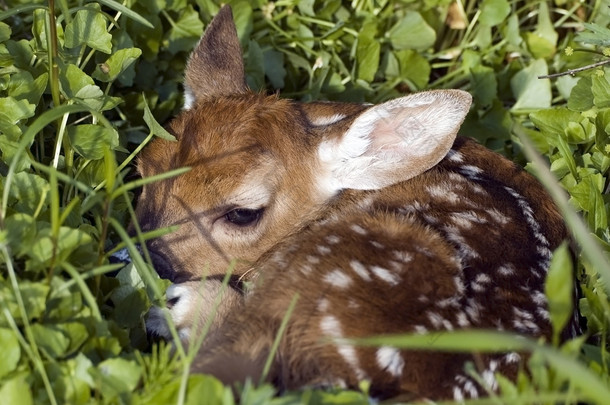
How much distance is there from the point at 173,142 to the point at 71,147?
1.21 feet

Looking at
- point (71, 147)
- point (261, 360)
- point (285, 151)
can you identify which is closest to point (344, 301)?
point (261, 360)

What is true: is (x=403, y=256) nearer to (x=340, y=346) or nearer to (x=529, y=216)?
(x=340, y=346)

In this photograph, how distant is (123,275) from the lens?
2.93 metres

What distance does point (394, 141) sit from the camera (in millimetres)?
3465

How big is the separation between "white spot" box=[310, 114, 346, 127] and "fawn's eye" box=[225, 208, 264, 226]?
1.49ft

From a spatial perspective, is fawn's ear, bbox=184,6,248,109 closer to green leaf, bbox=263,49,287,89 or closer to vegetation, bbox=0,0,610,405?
vegetation, bbox=0,0,610,405

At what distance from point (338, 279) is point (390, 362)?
33 cm

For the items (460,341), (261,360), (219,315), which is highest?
(460,341)

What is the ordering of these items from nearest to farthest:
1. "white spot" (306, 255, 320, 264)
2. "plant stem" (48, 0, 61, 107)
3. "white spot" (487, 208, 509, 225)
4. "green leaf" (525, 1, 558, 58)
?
"white spot" (306, 255, 320, 264)
"plant stem" (48, 0, 61, 107)
"white spot" (487, 208, 509, 225)
"green leaf" (525, 1, 558, 58)

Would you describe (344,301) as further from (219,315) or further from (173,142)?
(173,142)

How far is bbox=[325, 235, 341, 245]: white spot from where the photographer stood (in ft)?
9.48

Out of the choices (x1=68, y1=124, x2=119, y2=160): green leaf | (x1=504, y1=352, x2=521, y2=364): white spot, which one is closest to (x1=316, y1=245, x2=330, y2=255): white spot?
(x1=504, y1=352, x2=521, y2=364): white spot

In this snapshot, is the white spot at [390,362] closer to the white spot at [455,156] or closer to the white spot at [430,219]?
the white spot at [430,219]

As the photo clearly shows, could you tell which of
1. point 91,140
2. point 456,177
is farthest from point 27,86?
point 456,177
